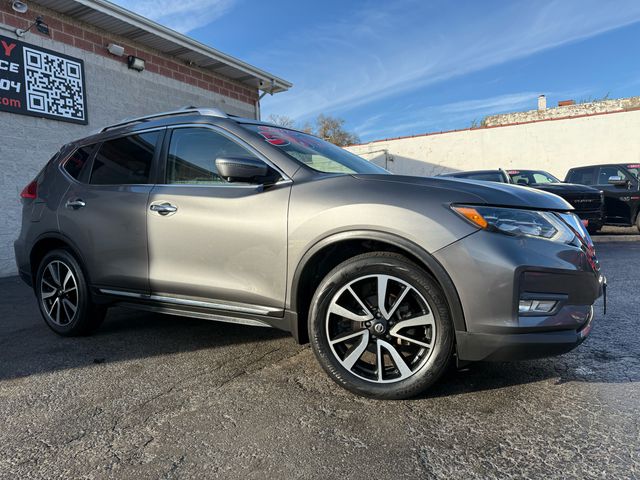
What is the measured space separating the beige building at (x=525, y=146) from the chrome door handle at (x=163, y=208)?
60.2ft

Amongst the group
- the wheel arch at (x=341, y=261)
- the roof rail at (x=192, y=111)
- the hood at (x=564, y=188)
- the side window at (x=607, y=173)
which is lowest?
the wheel arch at (x=341, y=261)

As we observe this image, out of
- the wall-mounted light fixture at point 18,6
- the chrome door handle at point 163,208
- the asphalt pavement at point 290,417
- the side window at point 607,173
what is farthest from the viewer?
the side window at point 607,173

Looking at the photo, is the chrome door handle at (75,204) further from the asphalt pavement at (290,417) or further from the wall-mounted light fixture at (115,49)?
the wall-mounted light fixture at (115,49)

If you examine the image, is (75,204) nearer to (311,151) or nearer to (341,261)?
(311,151)

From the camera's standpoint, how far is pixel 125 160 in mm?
3600

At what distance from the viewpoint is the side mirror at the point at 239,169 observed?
2.69 meters

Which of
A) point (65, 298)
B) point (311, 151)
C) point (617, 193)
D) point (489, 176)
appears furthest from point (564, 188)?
point (65, 298)

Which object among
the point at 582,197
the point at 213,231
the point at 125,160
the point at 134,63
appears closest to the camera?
the point at 213,231

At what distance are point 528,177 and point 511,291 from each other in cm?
910

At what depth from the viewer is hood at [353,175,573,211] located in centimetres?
237

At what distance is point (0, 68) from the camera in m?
7.01

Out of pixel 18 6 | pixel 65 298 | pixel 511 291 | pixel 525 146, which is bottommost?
pixel 65 298

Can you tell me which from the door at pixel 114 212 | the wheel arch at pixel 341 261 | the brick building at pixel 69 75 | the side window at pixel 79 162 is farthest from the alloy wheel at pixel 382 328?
the brick building at pixel 69 75

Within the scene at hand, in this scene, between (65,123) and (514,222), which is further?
(65,123)
